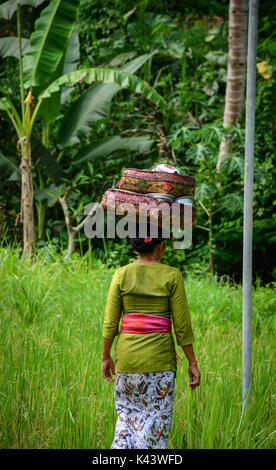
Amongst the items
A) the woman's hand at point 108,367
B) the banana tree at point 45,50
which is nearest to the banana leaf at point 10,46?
the banana tree at point 45,50

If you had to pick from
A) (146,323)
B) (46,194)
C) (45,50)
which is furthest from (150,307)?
(46,194)

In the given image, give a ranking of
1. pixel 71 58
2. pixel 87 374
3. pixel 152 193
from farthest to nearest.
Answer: pixel 71 58
pixel 87 374
pixel 152 193

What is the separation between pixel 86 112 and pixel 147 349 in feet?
17.1

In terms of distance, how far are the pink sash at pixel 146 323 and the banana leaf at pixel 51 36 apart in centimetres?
449

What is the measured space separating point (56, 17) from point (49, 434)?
489 cm

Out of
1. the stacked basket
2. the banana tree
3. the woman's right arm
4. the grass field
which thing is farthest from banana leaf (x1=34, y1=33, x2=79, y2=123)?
the woman's right arm

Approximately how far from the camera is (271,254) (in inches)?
259

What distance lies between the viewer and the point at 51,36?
587 cm

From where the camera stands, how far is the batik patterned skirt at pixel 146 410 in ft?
→ 6.69

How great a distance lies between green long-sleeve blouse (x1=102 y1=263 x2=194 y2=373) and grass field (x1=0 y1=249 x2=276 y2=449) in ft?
1.37

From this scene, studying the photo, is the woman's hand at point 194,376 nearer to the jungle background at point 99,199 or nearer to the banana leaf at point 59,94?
the jungle background at point 99,199

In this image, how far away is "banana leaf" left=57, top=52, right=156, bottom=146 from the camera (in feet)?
22.1

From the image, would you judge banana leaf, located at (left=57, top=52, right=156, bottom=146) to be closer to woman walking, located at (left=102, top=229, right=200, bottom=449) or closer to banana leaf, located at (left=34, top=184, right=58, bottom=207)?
banana leaf, located at (left=34, top=184, right=58, bottom=207)

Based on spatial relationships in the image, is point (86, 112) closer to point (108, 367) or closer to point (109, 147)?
point (109, 147)
